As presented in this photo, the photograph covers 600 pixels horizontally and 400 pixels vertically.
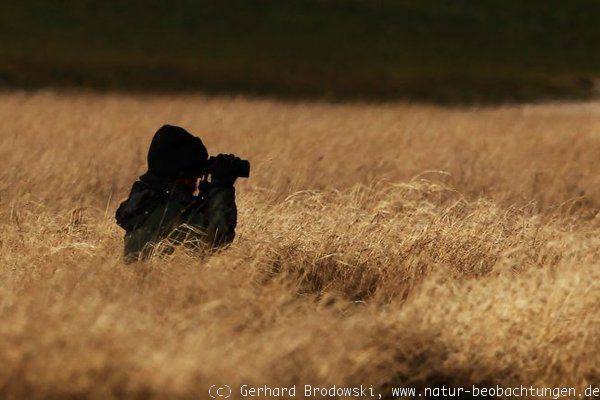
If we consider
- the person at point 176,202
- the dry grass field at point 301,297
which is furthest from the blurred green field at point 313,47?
the person at point 176,202

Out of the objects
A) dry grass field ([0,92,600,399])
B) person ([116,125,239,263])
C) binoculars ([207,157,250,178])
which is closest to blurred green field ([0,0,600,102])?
dry grass field ([0,92,600,399])

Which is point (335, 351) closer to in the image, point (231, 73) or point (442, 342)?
point (442, 342)

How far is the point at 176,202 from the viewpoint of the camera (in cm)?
541

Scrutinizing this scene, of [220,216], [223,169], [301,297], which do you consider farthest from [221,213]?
[301,297]

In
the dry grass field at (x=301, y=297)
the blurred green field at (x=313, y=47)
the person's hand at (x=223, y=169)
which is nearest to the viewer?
the dry grass field at (x=301, y=297)

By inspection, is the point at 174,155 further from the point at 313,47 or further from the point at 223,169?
the point at 313,47

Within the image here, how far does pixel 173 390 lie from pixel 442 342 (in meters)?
1.32

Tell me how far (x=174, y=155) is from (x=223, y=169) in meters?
0.25

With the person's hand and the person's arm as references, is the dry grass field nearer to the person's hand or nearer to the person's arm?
the person's arm

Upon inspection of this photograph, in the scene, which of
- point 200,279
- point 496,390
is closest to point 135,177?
point 200,279

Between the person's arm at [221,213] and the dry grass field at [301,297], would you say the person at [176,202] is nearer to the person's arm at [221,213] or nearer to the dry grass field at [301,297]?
the person's arm at [221,213]

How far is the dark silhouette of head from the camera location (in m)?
5.30

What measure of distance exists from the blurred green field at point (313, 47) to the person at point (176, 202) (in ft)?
69.3

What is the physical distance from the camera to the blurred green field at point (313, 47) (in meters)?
31.4
